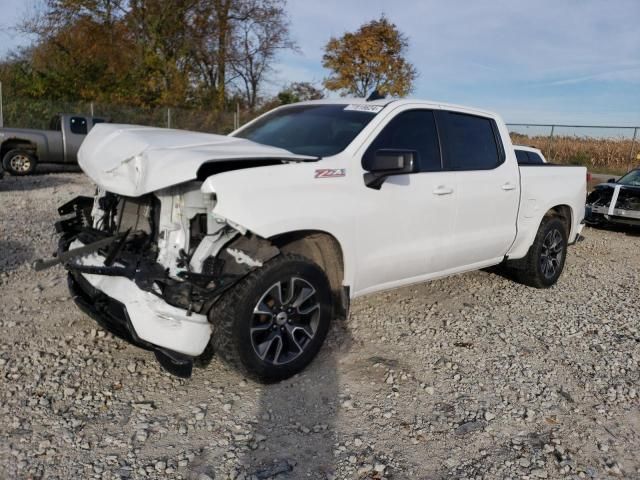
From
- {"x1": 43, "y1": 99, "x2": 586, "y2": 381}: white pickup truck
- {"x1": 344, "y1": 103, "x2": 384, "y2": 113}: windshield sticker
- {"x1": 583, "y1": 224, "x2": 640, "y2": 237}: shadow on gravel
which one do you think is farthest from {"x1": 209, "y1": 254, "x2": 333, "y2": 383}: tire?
{"x1": 583, "y1": 224, "x2": 640, "y2": 237}: shadow on gravel

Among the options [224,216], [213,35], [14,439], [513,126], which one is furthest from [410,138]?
[213,35]

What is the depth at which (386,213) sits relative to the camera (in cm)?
→ 410

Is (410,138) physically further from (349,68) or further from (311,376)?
(349,68)

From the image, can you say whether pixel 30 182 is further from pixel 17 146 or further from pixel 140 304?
pixel 140 304

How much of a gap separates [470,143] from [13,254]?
5090 mm

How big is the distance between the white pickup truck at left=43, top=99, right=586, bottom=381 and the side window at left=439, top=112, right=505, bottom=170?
0.8 inches

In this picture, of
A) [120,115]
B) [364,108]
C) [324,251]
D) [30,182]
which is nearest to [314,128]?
[364,108]

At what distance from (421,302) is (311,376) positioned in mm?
1990

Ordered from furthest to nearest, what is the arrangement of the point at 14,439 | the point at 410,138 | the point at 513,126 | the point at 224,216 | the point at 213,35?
the point at 213,35 < the point at 513,126 < the point at 410,138 < the point at 224,216 < the point at 14,439

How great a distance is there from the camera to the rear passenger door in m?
4.81

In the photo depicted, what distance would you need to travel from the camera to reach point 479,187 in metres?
4.95

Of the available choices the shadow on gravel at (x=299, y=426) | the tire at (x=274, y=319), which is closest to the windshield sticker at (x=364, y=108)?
the tire at (x=274, y=319)

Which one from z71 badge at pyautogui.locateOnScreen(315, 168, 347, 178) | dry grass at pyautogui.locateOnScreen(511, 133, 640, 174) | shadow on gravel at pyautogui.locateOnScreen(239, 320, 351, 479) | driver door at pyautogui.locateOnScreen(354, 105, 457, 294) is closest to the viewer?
shadow on gravel at pyautogui.locateOnScreen(239, 320, 351, 479)

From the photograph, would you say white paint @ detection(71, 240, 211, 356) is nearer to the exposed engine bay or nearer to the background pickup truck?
the exposed engine bay
